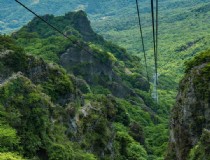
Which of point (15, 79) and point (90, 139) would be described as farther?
point (90, 139)

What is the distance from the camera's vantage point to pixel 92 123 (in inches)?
1503

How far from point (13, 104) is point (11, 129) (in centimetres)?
292

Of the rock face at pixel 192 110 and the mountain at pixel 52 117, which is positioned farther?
the rock face at pixel 192 110

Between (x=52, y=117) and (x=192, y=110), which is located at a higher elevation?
(x=52, y=117)

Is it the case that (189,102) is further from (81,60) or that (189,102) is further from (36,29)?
(36,29)

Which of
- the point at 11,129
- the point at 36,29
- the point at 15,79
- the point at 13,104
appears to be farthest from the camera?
the point at 36,29

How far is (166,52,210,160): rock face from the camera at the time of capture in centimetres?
3566

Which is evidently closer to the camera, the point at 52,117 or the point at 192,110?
the point at 52,117

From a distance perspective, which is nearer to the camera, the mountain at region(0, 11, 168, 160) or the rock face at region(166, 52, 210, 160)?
the mountain at region(0, 11, 168, 160)

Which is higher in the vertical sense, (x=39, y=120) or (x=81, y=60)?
(x=39, y=120)

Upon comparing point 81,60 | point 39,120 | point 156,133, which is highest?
point 39,120

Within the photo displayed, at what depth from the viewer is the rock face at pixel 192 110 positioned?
35656 millimetres

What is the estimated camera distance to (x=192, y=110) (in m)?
36.8

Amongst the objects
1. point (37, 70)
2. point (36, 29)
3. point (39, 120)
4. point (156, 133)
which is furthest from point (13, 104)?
point (36, 29)
